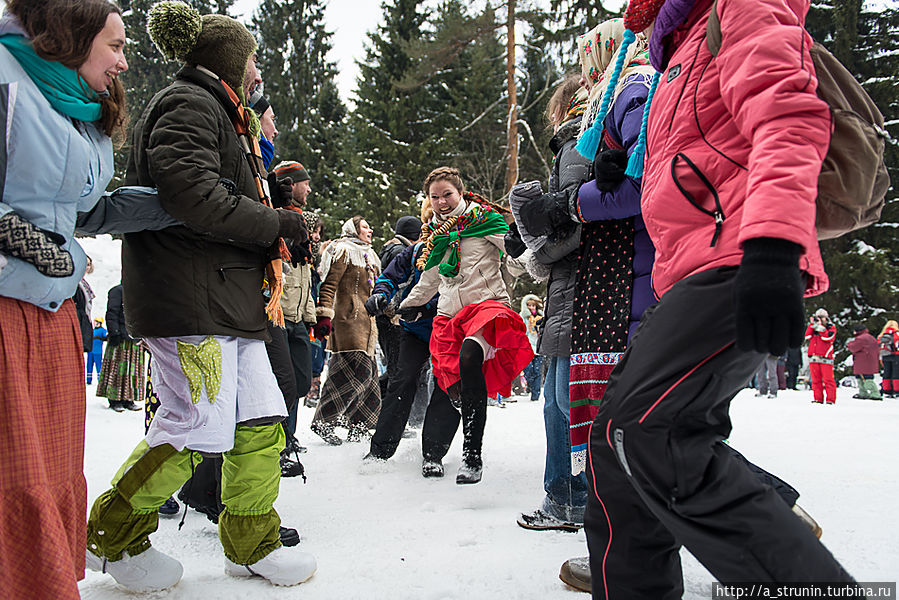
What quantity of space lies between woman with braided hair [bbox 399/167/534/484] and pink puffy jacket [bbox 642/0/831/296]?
2416 mm

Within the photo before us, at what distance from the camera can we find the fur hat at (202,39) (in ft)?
7.95

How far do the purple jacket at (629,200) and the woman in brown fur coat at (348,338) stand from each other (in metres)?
4.10

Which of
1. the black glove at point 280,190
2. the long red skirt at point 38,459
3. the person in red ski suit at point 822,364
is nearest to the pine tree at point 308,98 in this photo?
the person in red ski suit at point 822,364

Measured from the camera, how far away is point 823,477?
12.5ft

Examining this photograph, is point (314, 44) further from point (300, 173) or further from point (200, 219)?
point (200, 219)

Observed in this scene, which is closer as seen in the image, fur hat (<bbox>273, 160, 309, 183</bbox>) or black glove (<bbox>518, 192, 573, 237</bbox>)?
black glove (<bbox>518, 192, 573, 237</bbox>)

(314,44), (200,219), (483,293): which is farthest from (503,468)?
(314,44)

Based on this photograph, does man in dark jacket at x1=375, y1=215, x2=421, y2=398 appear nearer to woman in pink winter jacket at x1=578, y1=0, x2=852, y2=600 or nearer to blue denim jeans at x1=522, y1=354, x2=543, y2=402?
woman in pink winter jacket at x1=578, y1=0, x2=852, y2=600

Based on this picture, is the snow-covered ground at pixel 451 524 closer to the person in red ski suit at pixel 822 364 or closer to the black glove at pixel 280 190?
the black glove at pixel 280 190

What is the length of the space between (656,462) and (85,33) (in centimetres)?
198

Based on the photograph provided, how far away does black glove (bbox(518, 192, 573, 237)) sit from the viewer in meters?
2.67

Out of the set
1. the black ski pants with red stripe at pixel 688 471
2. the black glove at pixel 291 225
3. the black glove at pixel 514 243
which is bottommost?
the black ski pants with red stripe at pixel 688 471

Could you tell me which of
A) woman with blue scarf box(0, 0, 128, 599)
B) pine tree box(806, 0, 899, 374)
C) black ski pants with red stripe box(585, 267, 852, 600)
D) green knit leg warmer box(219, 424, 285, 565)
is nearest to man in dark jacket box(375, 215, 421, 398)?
green knit leg warmer box(219, 424, 285, 565)

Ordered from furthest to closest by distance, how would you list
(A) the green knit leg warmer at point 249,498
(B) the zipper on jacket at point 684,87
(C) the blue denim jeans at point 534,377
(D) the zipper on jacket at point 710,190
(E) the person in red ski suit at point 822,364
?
(E) the person in red ski suit at point 822,364 < (C) the blue denim jeans at point 534,377 < (A) the green knit leg warmer at point 249,498 < (B) the zipper on jacket at point 684,87 < (D) the zipper on jacket at point 710,190
